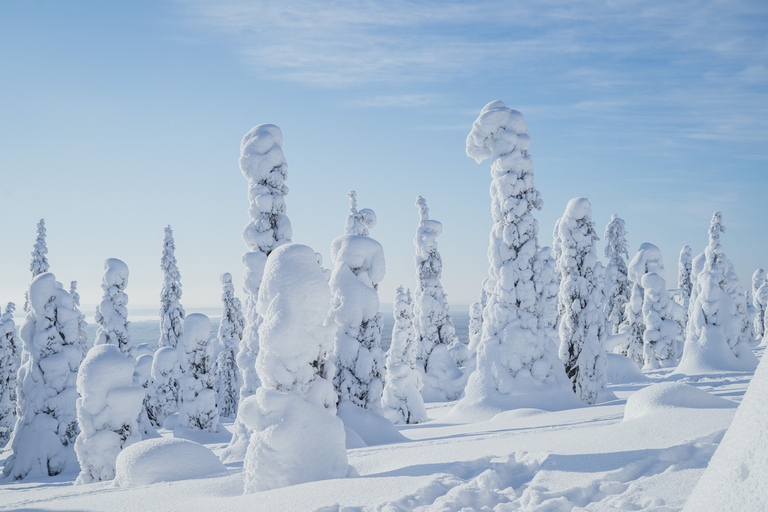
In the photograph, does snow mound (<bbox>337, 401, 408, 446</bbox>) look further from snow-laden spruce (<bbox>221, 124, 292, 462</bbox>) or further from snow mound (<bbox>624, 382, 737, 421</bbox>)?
snow mound (<bbox>624, 382, 737, 421</bbox>)

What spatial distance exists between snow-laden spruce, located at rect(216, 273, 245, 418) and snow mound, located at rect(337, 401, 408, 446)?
20.5m

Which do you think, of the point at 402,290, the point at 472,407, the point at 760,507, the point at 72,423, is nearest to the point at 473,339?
the point at 402,290

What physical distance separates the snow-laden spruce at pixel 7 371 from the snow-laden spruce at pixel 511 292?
28958mm

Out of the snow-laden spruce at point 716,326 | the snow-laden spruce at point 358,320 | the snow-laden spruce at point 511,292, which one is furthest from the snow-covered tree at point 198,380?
the snow-laden spruce at point 716,326

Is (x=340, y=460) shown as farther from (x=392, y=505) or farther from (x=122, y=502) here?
(x=122, y=502)

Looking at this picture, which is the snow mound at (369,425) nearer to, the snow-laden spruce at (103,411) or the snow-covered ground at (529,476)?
the snow-covered ground at (529,476)

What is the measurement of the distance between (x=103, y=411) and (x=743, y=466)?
15.3 meters

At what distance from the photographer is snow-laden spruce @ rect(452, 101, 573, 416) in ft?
53.6

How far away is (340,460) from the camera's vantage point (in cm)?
762

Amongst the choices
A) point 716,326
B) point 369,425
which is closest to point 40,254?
point 369,425

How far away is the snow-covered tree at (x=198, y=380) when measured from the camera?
74.9ft

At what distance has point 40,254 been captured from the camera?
30656mm

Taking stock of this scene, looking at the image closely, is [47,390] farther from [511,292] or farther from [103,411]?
[511,292]

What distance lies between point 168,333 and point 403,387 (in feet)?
69.1
